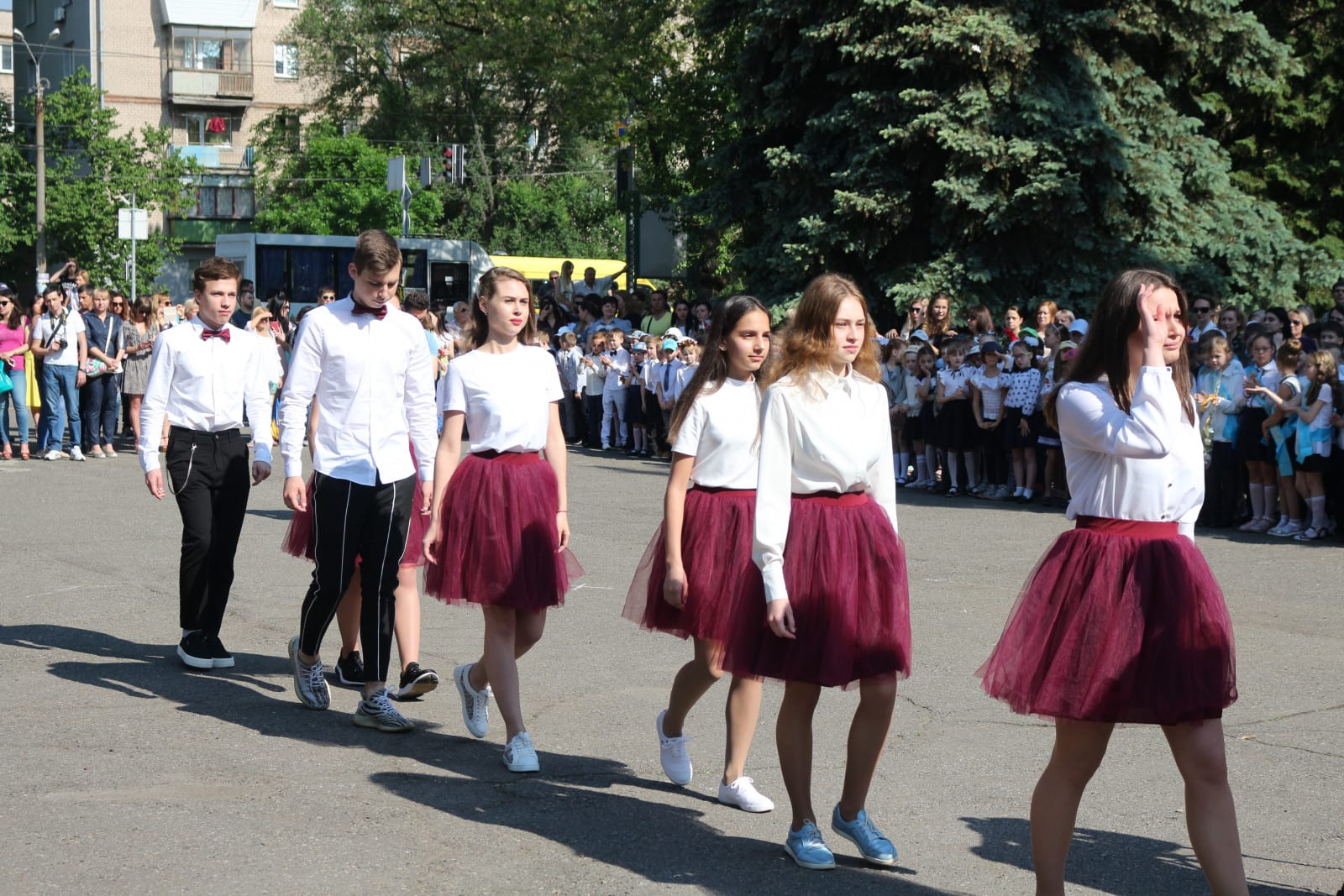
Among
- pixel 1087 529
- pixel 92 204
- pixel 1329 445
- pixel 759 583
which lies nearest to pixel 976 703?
pixel 759 583

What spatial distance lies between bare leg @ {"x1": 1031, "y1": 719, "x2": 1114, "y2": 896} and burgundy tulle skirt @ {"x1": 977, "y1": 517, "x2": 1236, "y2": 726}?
0.11 m

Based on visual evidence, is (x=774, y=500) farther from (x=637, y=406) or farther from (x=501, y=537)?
(x=637, y=406)

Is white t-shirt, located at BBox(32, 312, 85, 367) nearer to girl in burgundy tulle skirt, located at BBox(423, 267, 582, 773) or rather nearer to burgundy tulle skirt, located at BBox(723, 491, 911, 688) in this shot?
girl in burgundy tulle skirt, located at BBox(423, 267, 582, 773)

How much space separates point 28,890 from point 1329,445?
11216 millimetres

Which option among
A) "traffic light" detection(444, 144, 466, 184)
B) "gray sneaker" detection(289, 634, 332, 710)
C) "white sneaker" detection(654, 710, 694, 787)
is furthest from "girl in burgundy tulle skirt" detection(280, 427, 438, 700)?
"traffic light" detection(444, 144, 466, 184)

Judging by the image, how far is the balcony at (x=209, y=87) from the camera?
68.8m

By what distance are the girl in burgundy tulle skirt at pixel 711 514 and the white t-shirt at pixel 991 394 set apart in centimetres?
1089

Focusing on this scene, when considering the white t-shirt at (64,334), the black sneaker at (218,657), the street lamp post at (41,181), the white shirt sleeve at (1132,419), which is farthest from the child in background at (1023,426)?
the street lamp post at (41,181)

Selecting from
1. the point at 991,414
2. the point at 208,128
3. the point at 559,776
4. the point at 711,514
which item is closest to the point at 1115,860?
the point at 711,514

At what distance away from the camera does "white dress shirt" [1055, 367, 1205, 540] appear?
4141mm

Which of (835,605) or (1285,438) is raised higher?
(1285,438)

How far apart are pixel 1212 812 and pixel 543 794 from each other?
8.23 ft

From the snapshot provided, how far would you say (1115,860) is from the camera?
5.04 metres

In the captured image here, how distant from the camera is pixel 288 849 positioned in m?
5.07
